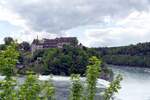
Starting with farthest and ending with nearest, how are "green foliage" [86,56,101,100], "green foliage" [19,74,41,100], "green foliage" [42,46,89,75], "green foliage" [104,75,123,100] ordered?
"green foliage" [42,46,89,75], "green foliage" [104,75,123,100], "green foliage" [86,56,101,100], "green foliage" [19,74,41,100]

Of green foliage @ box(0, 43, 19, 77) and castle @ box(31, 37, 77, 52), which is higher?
castle @ box(31, 37, 77, 52)

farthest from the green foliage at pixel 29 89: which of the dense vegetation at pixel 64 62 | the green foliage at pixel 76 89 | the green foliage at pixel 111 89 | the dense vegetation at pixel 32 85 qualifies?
the dense vegetation at pixel 64 62

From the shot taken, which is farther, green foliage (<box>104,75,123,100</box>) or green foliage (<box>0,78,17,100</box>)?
green foliage (<box>104,75,123,100</box>)

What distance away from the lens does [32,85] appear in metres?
8.07

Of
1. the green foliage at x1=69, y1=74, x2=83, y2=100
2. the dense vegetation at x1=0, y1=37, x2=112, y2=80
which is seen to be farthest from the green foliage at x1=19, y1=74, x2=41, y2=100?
the dense vegetation at x1=0, y1=37, x2=112, y2=80

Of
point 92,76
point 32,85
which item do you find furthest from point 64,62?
point 32,85

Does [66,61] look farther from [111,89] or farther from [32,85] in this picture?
[32,85]

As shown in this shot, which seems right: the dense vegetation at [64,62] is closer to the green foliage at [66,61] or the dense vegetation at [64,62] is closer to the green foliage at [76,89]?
the green foliage at [66,61]

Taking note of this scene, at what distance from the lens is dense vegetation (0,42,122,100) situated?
7508mm

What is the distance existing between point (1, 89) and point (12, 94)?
0.18 m

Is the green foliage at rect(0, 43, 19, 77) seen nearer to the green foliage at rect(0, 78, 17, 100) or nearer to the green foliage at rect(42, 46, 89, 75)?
the green foliage at rect(0, 78, 17, 100)

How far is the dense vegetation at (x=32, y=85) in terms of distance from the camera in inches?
296

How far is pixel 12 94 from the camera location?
7.50 meters

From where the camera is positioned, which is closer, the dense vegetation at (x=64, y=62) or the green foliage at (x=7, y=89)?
the green foliage at (x=7, y=89)
